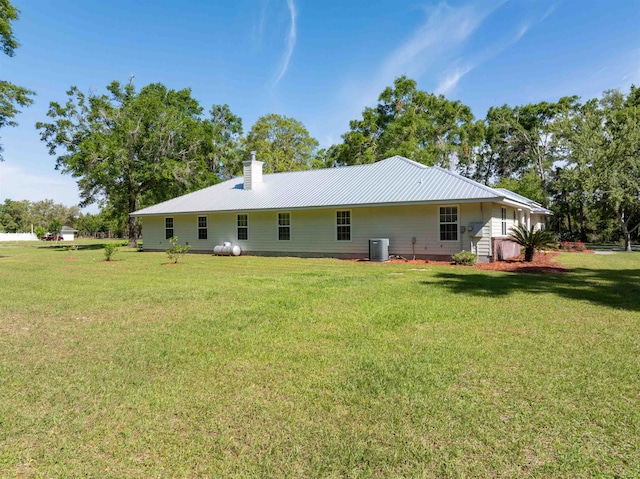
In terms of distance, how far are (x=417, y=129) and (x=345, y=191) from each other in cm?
2035

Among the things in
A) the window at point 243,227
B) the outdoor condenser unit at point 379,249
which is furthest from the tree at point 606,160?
the window at point 243,227

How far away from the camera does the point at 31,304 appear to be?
23.4 feet

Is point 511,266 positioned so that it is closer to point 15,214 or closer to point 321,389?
point 321,389

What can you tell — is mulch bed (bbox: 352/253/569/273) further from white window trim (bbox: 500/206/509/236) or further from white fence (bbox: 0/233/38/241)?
white fence (bbox: 0/233/38/241)

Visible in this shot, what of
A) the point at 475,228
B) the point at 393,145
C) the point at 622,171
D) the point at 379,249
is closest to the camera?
the point at 475,228

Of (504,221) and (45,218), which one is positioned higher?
(45,218)

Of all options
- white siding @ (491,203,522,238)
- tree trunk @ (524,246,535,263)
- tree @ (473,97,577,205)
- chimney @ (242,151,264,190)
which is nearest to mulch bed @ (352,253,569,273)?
tree trunk @ (524,246,535,263)

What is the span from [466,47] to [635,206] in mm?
16266

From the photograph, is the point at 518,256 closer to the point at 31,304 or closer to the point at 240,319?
the point at 240,319

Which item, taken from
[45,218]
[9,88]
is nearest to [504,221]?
[9,88]

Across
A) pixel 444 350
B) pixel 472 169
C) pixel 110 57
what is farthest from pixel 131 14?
pixel 472 169

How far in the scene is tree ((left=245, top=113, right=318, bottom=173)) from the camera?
4562 centimetres

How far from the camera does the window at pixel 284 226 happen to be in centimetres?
1960

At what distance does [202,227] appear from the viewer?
2258 centimetres
